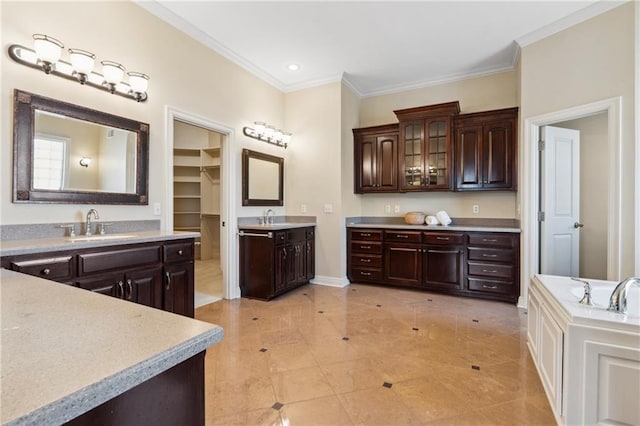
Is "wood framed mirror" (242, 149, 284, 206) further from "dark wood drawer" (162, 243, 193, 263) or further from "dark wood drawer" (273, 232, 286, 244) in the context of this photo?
"dark wood drawer" (162, 243, 193, 263)

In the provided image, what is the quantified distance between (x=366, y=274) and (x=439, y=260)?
1076mm

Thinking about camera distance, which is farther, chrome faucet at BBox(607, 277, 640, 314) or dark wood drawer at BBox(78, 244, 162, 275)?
dark wood drawer at BBox(78, 244, 162, 275)

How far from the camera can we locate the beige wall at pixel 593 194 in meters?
3.81

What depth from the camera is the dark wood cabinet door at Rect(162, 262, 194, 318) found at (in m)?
2.42

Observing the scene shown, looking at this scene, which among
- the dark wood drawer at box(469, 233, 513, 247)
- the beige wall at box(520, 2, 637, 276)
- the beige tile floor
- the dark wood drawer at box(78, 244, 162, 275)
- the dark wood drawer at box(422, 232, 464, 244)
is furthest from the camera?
the dark wood drawer at box(422, 232, 464, 244)

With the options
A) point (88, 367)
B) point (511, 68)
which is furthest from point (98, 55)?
point (511, 68)

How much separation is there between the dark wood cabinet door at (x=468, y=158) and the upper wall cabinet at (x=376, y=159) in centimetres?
87

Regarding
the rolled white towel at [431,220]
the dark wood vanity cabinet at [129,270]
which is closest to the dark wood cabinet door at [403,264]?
the rolled white towel at [431,220]

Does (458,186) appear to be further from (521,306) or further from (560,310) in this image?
(560,310)

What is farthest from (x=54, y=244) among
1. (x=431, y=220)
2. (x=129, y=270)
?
(x=431, y=220)

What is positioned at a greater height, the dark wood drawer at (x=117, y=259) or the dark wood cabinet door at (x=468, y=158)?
the dark wood cabinet door at (x=468, y=158)

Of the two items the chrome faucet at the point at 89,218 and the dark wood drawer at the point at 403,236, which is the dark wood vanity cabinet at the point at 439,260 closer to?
the dark wood drawer at the point at 403,236

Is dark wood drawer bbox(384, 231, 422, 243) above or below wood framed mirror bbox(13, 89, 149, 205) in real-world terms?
below

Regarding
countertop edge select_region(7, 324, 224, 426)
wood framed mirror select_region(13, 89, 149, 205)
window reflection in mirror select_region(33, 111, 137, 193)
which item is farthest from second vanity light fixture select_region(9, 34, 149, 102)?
countertop edge select_region(7, 324, 224, 426)
